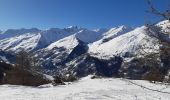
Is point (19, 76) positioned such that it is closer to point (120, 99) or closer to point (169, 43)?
point (120, 99)

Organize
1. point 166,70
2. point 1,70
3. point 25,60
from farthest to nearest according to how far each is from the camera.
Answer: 1. point 1,70
2. point 25,60
3. point 166,70

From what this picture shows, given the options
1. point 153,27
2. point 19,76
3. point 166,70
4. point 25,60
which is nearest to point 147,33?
point 153,27

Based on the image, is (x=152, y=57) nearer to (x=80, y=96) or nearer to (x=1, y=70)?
(x=80, y=96)

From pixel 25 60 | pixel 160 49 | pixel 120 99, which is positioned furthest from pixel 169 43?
pixel 25 60

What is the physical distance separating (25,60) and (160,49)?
77824mm

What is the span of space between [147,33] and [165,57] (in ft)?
2.45

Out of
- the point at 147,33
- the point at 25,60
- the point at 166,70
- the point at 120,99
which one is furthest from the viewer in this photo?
the point at 25,60

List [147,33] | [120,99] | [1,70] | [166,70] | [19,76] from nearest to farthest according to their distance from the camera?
[147,33]
[166,70]
[120,99]
[19,76]
[1,70]

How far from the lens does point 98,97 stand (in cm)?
2661

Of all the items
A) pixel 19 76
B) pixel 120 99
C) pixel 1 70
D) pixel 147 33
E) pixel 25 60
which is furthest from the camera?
pixel 1 70

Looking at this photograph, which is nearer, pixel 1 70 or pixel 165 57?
pixel 165 57

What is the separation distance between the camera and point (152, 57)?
9391 millimetres

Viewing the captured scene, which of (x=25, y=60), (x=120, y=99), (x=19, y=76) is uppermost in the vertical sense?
(x=25, y=60)

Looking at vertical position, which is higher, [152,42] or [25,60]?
[25,60]
